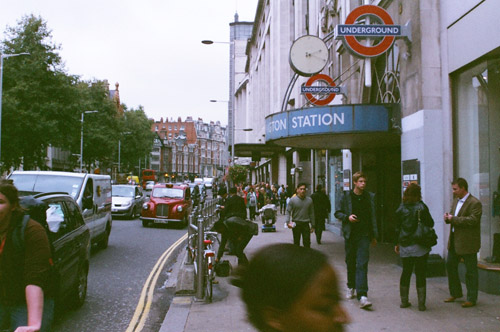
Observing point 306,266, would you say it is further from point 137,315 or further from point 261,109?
point 261,109

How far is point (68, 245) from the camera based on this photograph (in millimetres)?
6574

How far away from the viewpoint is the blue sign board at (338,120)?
10.7 meters

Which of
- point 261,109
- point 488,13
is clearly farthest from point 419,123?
point 261,109

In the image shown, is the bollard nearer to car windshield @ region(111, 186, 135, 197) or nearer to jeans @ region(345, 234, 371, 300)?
jeans @ region(345, 234, 371, 300)

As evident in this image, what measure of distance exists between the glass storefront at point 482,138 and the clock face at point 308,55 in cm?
696

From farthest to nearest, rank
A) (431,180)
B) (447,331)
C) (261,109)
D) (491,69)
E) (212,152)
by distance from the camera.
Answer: (212,152) → (261,109) → (431,180) → (491,69) → (447,331)

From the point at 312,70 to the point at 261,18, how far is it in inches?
1693

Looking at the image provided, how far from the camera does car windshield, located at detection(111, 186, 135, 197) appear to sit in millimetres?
25302

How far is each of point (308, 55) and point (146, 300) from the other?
10.1 m

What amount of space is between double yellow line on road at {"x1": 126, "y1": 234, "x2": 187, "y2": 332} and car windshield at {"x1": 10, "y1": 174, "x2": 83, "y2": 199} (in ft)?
9.27

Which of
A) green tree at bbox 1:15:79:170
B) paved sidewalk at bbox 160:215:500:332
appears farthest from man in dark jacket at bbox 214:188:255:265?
green tree at bbox 1:15:79:170

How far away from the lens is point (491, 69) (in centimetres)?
806

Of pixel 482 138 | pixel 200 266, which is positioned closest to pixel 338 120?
pixel 482 138

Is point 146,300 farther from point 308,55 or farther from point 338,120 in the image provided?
point 308,55
